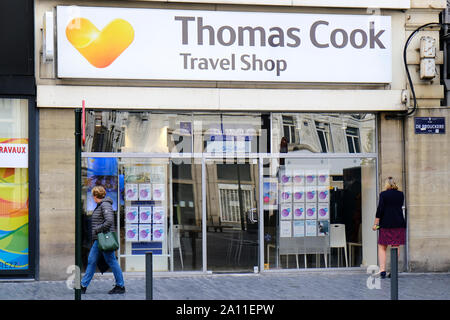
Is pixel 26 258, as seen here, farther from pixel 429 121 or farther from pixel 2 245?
pixel 429 121

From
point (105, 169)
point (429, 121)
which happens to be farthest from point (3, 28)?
point (429, 121)

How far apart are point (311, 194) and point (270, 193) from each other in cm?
83

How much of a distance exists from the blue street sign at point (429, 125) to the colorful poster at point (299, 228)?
276 cm

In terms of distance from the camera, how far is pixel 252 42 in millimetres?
11469

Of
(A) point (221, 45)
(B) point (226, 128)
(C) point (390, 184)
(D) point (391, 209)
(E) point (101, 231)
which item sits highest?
(A) point (221, 45)

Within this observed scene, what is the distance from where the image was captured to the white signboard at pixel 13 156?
10844 millimetres

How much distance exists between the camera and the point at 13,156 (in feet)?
35.7

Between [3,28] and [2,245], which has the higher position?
[3,28]

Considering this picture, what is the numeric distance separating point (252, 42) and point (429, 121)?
3.65 metres

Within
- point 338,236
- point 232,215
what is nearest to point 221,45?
point 232,215

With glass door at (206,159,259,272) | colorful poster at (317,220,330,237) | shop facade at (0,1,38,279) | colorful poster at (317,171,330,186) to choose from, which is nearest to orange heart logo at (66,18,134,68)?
shop facade at (0,1,38,279)

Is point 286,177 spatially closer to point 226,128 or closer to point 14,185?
point 226,128

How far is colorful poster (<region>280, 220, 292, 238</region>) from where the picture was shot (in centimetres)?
1188

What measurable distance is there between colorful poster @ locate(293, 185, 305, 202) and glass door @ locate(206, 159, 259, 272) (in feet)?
2.59
